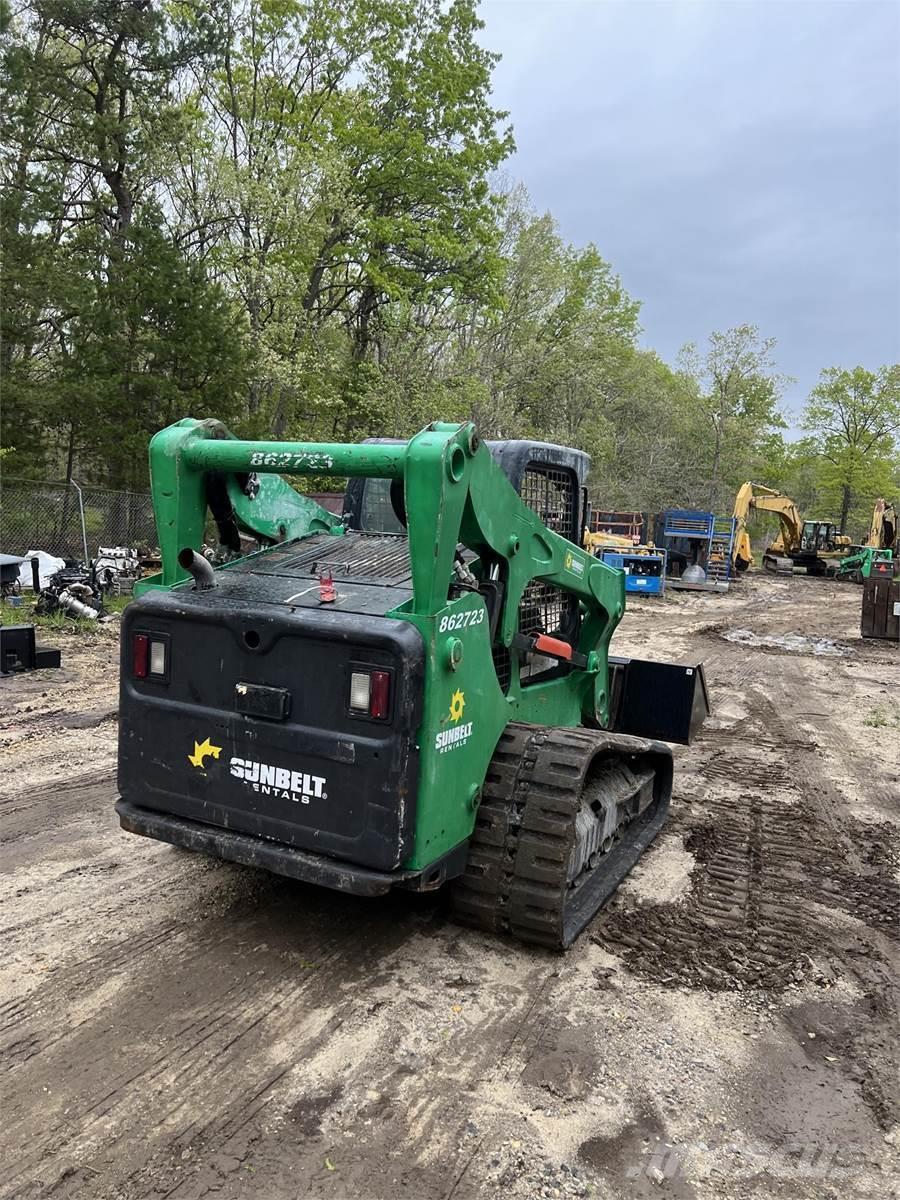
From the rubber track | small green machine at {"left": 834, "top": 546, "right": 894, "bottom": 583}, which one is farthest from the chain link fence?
small green machine at {"left": 834, "top": 546, "right": 894, "bottom": 583}

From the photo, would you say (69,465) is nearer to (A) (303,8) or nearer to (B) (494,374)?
(A) (303,8)

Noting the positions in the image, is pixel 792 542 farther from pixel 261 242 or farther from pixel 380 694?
pixel 380 694

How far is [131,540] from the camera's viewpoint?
1656cm

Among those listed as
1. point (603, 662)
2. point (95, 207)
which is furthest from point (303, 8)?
point (603, 662)

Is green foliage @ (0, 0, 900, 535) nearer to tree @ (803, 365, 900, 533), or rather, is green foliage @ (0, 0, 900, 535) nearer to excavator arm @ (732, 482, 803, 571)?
excavator arm @ (732, 482, 803, 571)

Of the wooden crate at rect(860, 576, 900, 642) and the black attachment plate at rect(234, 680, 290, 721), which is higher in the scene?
the black attachment plate at rect(234, 680, 290, 721)

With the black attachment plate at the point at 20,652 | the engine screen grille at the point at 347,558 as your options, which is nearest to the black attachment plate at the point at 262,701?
the engine screen grille at the point at 347,558

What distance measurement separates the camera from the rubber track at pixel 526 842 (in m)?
3.72

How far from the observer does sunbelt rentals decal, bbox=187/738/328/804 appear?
3383 mm

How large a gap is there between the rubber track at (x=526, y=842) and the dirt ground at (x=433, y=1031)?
0.59 ft

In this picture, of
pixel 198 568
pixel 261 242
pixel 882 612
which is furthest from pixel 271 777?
pixel 261 242

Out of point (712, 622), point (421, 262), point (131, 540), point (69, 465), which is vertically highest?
point (421, 262)

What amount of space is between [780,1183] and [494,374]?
97.6 feet

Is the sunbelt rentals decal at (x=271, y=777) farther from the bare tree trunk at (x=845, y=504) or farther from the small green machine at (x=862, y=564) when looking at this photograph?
the bare tree trunk at (x=845, y=504)
